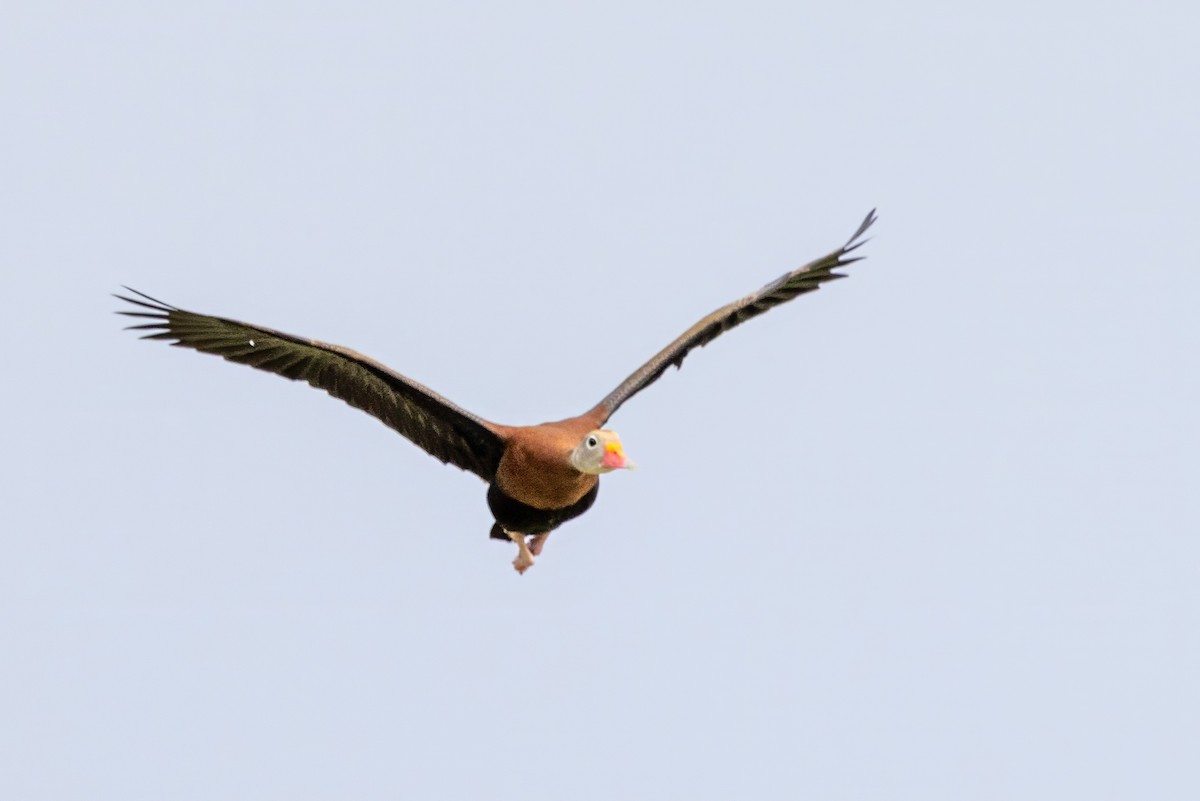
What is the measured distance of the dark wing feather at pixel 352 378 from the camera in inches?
640

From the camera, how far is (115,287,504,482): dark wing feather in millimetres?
16266

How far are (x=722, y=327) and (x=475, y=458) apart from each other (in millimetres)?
2874

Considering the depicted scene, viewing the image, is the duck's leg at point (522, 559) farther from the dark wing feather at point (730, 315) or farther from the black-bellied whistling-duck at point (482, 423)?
the dark wing feather at point (730, 315)

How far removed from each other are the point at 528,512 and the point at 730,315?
308 cm

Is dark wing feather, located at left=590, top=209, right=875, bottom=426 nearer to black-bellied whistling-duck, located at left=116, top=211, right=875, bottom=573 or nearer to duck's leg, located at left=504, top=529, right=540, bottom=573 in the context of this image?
black-bellied whistling-duck, located at left=116, top=211, right=875, bottom=573

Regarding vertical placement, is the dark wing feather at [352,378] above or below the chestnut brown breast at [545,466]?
above

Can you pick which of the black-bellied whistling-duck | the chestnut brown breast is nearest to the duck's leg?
the black-bellied whistling-duck

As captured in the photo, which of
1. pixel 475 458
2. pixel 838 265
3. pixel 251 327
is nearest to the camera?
pixel 251 327

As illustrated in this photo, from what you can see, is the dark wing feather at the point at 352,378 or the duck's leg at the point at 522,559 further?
the duck's leg at the point at 522,559

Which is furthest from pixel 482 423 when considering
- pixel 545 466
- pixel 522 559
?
pixel 522 559

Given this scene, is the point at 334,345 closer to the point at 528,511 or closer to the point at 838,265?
the point at 528,511

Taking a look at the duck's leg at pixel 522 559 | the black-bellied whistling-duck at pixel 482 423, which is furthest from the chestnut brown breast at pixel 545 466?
the duck's leg at pixel 522 559

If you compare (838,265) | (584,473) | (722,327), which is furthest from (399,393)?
(838,265)

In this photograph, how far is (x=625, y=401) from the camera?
57.1ft
